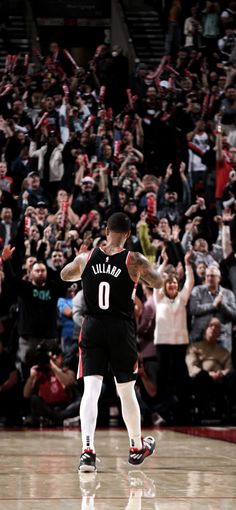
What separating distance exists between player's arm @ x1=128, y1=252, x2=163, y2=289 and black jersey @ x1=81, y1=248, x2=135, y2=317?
38 millimetres

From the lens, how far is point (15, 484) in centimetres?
704

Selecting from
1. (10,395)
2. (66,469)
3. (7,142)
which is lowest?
(10,395)

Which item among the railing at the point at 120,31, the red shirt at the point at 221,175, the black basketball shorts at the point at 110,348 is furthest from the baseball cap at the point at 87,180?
the railing at the point at 120,31

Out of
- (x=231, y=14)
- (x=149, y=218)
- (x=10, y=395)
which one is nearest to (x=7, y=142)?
(x=149, y=218)

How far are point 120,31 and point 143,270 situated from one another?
20.1 meters

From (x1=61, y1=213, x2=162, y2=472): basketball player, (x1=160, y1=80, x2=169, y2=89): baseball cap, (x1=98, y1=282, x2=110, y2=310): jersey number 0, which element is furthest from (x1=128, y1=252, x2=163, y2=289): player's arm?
(x1=160, y1=80, x2=169, y2=89): baseball cap

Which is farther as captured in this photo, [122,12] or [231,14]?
[122,12]

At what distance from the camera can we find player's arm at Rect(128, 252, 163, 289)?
309 inches

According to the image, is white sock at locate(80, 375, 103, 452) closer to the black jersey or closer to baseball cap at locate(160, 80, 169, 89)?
the black jersey

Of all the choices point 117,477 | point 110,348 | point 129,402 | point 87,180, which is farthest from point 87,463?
point 87,180

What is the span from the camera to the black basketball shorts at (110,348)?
798 centimetres

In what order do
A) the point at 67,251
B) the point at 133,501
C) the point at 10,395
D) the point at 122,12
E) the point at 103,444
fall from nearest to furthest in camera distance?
the point at 133,501 → the point at 103,444 → the point at 10,395 → the point at 67,251 → the point at 122,12

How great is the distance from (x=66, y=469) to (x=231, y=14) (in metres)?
17.5

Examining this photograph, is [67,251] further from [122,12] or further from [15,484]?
[122,12]
